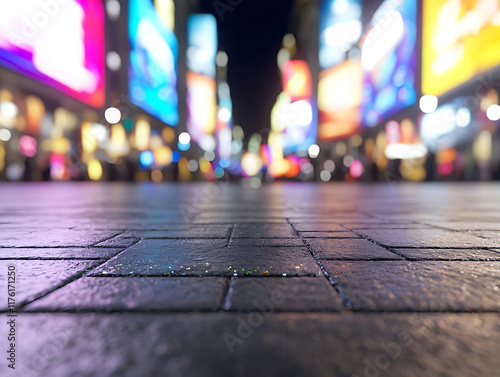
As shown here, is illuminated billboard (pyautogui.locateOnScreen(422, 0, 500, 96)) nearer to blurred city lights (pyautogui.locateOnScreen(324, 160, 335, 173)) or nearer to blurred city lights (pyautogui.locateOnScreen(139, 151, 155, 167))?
blurred city lights (pyautogui.locateOnScreen(324, 160, 335, 173))

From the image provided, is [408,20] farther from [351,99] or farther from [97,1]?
[97,1]

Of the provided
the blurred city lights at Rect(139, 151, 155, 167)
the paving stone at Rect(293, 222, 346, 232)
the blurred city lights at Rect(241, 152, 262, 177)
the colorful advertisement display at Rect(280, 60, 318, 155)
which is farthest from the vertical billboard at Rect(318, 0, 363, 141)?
the blurred city lights at Rect(241, 152, 262, 177)

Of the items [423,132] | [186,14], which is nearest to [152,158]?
[423,132]

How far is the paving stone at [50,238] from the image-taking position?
1.37 m

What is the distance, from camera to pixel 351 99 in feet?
80.0

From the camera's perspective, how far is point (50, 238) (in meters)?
1.50

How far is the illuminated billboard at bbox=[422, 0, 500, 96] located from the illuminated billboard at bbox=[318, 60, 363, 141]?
9.73m

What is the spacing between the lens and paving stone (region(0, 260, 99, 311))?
0.77m

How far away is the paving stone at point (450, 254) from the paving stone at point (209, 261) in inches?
15.7

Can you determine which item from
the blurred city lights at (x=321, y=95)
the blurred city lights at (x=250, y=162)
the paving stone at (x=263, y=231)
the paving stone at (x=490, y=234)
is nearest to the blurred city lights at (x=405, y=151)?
the blurred city lights at (x=321, y=95)

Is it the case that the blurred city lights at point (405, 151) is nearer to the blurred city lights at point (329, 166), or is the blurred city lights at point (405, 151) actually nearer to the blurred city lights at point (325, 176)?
the blurred city lights at point (329, 166)

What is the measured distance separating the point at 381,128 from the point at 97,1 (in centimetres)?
1667

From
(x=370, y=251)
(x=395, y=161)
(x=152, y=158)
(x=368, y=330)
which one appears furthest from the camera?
(x=152, y=158)

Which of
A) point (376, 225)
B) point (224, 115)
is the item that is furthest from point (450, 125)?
point (224, 115)
